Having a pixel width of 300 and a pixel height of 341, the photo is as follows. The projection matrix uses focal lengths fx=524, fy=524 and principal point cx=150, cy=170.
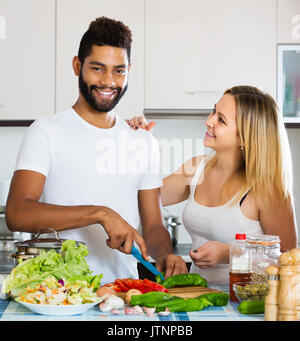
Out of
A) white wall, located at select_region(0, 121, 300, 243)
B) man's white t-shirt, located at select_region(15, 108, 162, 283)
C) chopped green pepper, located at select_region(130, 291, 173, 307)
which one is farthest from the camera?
white wall, located at select_region(0, 121, 300, 243)

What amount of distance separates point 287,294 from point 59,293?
452 mm

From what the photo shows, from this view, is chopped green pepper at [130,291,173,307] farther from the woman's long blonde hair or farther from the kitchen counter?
the woman's long blonde hair

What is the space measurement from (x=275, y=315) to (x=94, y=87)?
945 millimetres

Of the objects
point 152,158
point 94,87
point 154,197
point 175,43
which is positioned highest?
point 175,43

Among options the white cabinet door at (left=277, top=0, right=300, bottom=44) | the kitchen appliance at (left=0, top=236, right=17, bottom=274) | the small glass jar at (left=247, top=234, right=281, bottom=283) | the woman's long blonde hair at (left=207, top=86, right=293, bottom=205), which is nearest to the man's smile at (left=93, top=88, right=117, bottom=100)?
the woman's long blonde hair at (left=207, top=86, right=293, bottom=205)

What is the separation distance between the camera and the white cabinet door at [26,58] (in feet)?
8.69

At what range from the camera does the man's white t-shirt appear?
1.57m

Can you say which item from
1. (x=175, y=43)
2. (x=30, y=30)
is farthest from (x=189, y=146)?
(x=30, y=30)

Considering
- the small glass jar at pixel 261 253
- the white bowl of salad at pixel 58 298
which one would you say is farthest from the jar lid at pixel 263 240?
the white bowl of salad at pixel 58 298

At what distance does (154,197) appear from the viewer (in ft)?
5.73

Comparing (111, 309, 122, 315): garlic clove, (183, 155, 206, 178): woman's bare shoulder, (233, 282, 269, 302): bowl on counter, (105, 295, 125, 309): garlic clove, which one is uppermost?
(183, 155, 206, 178): woman's bare shoulder

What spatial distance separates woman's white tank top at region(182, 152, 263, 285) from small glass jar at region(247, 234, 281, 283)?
0.42m

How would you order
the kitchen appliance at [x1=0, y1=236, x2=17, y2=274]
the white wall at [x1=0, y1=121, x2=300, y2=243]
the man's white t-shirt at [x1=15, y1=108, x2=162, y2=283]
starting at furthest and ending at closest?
1. the white wall at [x1=0, y1=121, x2=300, y2=243]
2. the kitchen appliance at [x1=0, y1=236, x2=17, y2=274]
3. the man's white t-shirt at [x1=15, y1=108, x2=162, y2=283]

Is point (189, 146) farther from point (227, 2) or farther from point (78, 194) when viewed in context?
point (78, 194)
